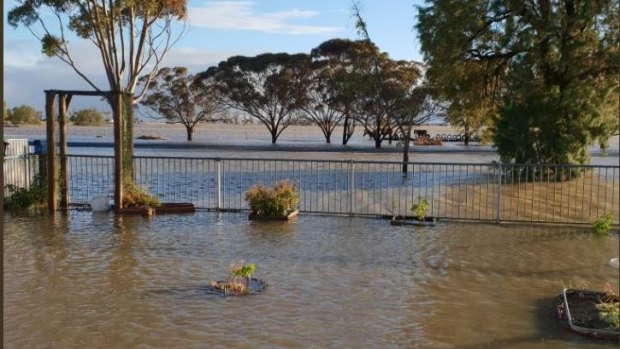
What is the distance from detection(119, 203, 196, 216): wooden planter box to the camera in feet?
46.3

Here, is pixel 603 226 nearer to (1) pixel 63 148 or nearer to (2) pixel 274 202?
(2) pixel 274 202

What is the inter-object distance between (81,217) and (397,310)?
29.9 ft

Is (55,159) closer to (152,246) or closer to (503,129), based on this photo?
(152,246)

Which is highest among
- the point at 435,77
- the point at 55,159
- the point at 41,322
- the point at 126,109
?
the point at 435,77

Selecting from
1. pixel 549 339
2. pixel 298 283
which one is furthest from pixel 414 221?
pixel 549 339

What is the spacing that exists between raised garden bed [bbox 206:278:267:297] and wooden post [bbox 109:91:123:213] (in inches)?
276

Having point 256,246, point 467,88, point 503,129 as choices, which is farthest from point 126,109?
point 503,129

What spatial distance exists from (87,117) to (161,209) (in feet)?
384

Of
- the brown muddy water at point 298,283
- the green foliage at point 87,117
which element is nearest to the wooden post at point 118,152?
the brown muddy water at point 298,283

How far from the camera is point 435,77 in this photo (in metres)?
22.9

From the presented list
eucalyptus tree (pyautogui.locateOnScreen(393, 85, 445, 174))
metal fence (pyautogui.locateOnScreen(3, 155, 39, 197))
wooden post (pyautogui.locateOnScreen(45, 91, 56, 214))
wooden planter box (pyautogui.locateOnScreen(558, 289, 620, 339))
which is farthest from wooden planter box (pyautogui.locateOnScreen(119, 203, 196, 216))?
eucalyptus tree (pyautogui.locateOnScreen(393, 85, 445, 174))

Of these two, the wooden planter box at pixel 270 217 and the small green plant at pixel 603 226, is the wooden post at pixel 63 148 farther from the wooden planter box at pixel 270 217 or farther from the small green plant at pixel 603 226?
the small green plant at pixel 603 226

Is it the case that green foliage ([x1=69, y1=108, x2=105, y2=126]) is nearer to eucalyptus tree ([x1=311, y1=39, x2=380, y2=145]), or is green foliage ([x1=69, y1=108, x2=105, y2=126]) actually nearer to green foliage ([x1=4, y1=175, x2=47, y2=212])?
eucalyptus tree ([x1=311, y1=39, x2=380, y2=145])

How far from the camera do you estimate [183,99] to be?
70.3 m
